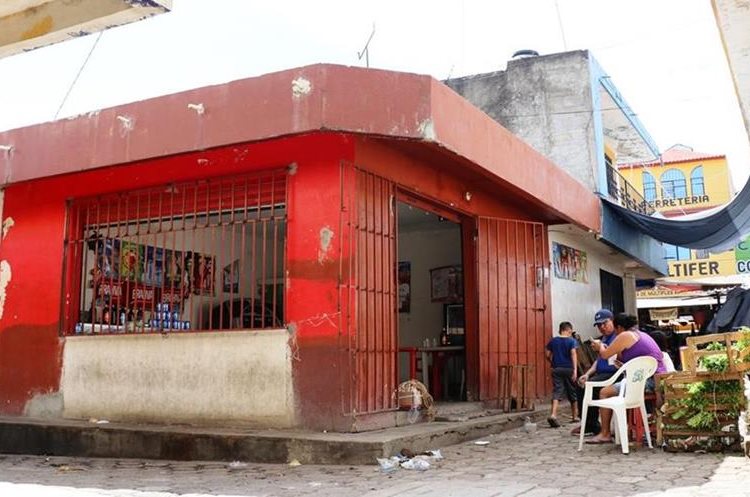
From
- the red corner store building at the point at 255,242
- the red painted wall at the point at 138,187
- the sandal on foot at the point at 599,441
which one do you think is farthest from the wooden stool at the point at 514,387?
the red painted wall at the point at 138,187

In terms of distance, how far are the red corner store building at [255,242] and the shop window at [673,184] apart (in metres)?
21.2

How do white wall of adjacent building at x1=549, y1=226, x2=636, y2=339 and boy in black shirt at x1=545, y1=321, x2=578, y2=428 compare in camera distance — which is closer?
boy in black shirt at x1=545, y1=321, x2=578, y2=428

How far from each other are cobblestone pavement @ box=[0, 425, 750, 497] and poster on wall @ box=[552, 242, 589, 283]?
5.95 m

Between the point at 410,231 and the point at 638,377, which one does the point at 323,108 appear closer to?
the point at 638,377

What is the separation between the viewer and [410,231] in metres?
14.0

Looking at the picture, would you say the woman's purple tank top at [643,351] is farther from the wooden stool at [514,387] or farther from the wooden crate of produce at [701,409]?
the wooden stool at [514,387]

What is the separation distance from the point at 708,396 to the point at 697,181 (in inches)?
1025

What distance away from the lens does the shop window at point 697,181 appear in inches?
1179

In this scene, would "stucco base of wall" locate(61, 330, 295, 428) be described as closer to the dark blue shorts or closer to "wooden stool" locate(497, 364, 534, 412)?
"wooden stool" locate(497, 364, 534, 412)

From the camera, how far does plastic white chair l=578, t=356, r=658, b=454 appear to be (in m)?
6.95

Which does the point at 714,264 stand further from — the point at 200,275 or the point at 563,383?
the point at 200,275

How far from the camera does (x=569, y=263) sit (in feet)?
45.0

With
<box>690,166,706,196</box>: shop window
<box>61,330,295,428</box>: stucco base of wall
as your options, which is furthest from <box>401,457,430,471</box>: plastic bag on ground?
<box>690,166,706,196</box>: shop window

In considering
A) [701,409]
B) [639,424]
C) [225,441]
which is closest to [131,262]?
[225,441]
